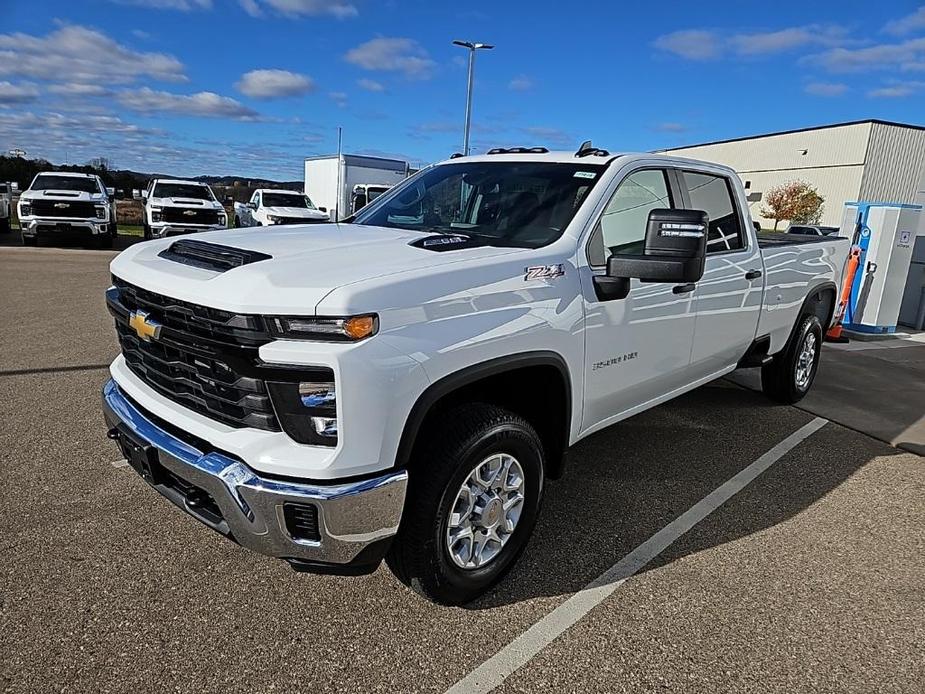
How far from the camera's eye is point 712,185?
4535mm

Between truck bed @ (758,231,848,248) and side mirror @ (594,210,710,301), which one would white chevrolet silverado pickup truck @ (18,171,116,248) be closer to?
truck bed @ (758,231,848,248)

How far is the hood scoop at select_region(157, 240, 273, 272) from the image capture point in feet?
8.79

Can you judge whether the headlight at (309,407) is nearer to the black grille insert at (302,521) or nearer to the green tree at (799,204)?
the black grille insert at (302,521)

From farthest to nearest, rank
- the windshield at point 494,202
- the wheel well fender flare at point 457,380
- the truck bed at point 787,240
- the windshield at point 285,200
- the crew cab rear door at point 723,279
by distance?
1. the windshield at point 285,200
2. the truck bed at point 787,240
3. the crew cab rear door at point 723,279
4. the windshield at point 494,202
5. the wheel well fender flare at point 457,380

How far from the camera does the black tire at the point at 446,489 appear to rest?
2590 mm

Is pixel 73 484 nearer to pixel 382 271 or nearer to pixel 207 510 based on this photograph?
pixel 207 510

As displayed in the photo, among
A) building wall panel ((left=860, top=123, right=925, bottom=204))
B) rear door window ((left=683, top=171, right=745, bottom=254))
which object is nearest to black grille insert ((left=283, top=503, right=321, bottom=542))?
rear door window ((left=683, top=171, right=745, bottom=254))

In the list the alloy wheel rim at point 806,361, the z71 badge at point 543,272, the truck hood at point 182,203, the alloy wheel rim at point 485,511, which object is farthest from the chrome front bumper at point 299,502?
the truck hood at point 182,203

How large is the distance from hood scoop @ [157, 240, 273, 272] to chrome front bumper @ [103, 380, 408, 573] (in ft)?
2.36

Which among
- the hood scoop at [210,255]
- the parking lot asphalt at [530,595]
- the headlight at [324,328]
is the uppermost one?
the hood scoop at [210,255]

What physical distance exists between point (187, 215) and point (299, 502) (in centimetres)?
1696

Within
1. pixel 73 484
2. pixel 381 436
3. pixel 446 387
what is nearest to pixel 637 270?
pixel 446 387

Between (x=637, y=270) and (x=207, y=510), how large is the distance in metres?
2.01

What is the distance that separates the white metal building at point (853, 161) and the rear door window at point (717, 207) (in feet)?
125
